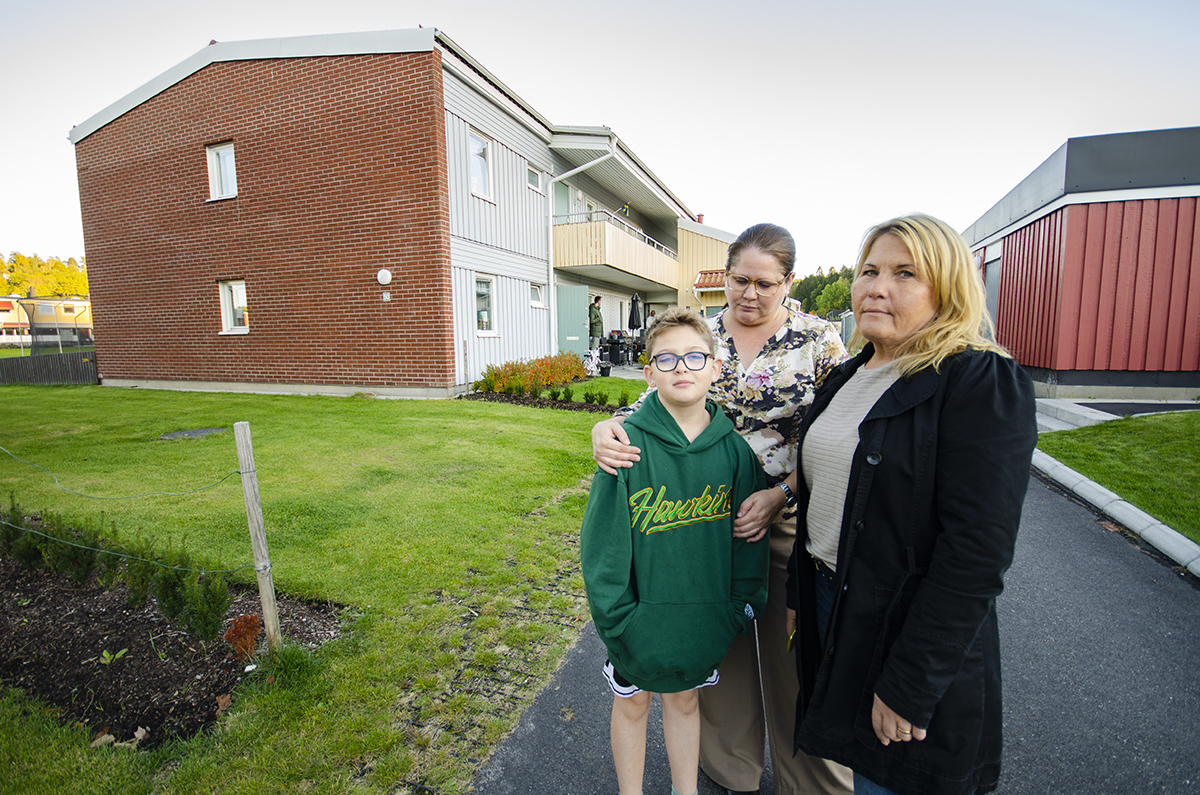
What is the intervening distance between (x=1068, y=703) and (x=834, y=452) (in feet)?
7.45

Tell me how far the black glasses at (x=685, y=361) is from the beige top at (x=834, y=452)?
0.40m

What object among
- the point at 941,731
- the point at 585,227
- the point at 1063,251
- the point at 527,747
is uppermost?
the point at 585,227

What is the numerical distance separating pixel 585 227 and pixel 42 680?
15.0m

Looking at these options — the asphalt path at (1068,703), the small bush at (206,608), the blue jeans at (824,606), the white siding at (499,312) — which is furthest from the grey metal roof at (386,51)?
the blue jeans at (824,606)

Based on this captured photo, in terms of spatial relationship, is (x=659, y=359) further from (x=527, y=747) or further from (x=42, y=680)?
(x=42, y=680)

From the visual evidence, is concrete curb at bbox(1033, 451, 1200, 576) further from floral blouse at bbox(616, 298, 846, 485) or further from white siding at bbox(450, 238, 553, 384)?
white siding at bbox(450, 238, 553, 384)

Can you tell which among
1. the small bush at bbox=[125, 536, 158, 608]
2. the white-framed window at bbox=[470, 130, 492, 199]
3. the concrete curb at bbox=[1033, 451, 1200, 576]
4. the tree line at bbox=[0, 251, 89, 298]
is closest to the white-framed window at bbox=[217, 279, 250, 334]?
the white-framed window at bbox=[470, 130, 492, 199]

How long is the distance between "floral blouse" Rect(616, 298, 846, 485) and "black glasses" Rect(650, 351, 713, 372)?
241 millimetres

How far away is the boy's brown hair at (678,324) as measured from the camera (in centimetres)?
184

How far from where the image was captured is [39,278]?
52406mm

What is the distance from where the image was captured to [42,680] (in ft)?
8.46

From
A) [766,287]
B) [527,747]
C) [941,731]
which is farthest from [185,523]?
[941,731]

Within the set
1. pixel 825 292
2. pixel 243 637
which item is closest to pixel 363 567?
pixel 243 637

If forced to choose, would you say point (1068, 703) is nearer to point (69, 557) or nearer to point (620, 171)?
point (69, 557)
